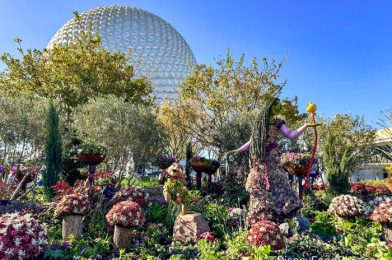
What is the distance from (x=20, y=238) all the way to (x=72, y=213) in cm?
135

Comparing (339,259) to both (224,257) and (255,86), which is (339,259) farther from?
(255,86)

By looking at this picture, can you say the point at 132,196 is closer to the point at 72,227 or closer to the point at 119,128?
the point at 72,227

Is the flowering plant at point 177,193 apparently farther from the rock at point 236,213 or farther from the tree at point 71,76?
the tree at point 71,76

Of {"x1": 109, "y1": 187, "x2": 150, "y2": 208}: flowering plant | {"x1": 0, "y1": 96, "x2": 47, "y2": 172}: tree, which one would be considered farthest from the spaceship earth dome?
{"x1": 109, "y1": 187, "x2": 150, "y2": 208}: flowering plant

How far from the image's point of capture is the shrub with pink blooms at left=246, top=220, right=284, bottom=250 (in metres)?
4.95

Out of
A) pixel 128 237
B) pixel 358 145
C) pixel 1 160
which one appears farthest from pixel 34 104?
pixel 358 145

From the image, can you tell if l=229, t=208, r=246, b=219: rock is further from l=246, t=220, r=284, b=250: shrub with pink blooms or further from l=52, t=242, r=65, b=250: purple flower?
l=52, t=242, r=65, b=250: purple flower

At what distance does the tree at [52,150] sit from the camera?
10.5m

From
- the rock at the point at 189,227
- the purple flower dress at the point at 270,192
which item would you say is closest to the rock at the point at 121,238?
the rock at the point at 189,227

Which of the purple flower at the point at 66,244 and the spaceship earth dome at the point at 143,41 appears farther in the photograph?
the spaceship earth dome at the point at 143,41

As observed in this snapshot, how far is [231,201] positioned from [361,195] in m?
5.08

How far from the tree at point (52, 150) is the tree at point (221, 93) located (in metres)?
7.80

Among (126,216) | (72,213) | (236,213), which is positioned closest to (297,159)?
(236,213)

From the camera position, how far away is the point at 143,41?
147ft
